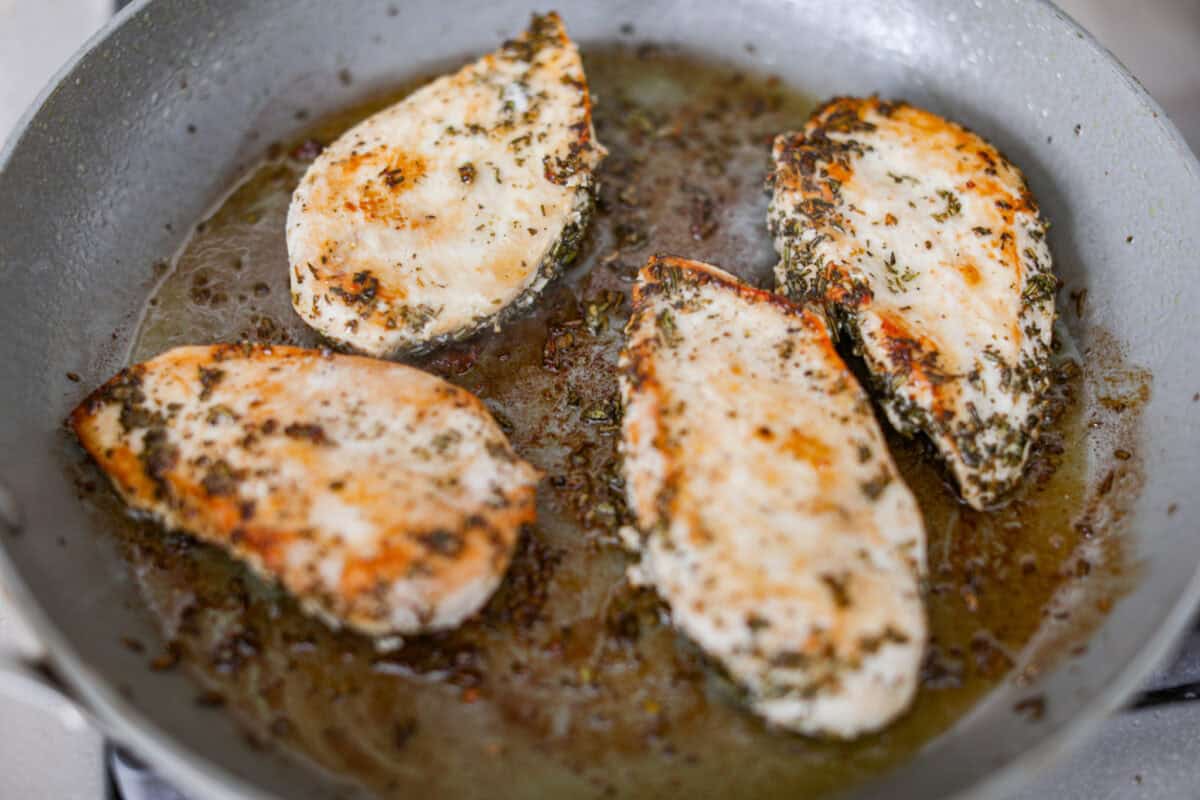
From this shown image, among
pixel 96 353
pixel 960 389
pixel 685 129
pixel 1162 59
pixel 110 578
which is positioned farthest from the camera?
pixel 1162 59

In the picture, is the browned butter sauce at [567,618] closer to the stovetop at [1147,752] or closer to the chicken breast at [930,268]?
the chicken breast at [930,268]

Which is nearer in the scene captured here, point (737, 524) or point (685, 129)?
point (737, 524)

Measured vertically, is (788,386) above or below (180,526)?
above

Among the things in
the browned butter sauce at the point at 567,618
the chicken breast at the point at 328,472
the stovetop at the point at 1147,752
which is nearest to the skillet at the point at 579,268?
the browned butter sauce at the point at 567,618

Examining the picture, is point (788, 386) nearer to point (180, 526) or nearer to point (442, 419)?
point (442, 419)

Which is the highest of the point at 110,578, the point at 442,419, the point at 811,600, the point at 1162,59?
the point at 1162,59

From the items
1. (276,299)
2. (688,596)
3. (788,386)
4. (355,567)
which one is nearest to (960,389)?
(788,386)
